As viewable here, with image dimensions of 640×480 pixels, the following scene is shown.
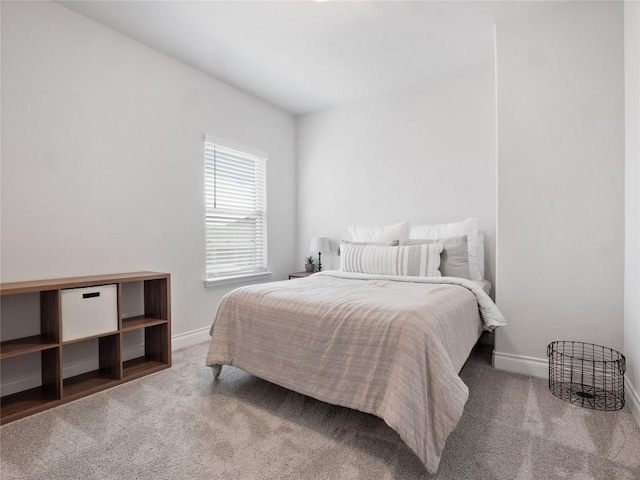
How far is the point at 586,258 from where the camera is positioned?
2.29m

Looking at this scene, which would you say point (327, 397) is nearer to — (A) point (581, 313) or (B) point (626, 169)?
(A) point (581, 313)

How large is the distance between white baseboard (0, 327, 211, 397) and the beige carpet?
397 millimetres

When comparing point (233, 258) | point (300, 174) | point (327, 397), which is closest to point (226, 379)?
point (327, 397)

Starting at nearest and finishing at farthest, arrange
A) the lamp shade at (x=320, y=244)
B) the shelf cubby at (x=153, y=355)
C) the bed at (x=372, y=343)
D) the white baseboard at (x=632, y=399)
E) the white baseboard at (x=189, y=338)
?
1. the bed at (x=372, y=343)
2. the white baseboard at (x=632, y=399)
3. the shelf cubby at (x=153, y=355)
4. the white baseboard at (x=189, y=338)
5. the lamp shade at (x=320, y=244)

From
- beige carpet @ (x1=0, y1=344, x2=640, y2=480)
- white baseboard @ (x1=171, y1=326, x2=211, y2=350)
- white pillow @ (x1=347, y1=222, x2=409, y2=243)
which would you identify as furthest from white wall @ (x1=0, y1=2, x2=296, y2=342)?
white pillow @ (x1=347, y1=222, x2=409, y2=243)

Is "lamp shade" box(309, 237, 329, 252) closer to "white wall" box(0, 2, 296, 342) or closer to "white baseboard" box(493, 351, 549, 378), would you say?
"white wall" box(0, 2, 296, 342)

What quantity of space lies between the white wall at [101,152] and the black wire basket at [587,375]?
9.81ft

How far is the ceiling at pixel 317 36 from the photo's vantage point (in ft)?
7.82

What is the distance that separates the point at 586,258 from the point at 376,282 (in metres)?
1.45

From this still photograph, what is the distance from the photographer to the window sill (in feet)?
11.1

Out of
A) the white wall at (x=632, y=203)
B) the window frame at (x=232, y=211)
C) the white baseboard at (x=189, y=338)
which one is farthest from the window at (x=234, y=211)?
the white wall at (x=632, y=203)

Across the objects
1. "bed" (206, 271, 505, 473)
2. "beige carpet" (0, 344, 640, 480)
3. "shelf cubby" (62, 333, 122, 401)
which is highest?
"bed" (206, 271, 505, 473)

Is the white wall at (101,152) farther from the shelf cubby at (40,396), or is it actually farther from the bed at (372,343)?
the bed at (372,343)

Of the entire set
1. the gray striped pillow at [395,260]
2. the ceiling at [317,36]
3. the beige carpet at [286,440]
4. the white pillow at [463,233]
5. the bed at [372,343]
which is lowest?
the beige carpet at [286,440]
